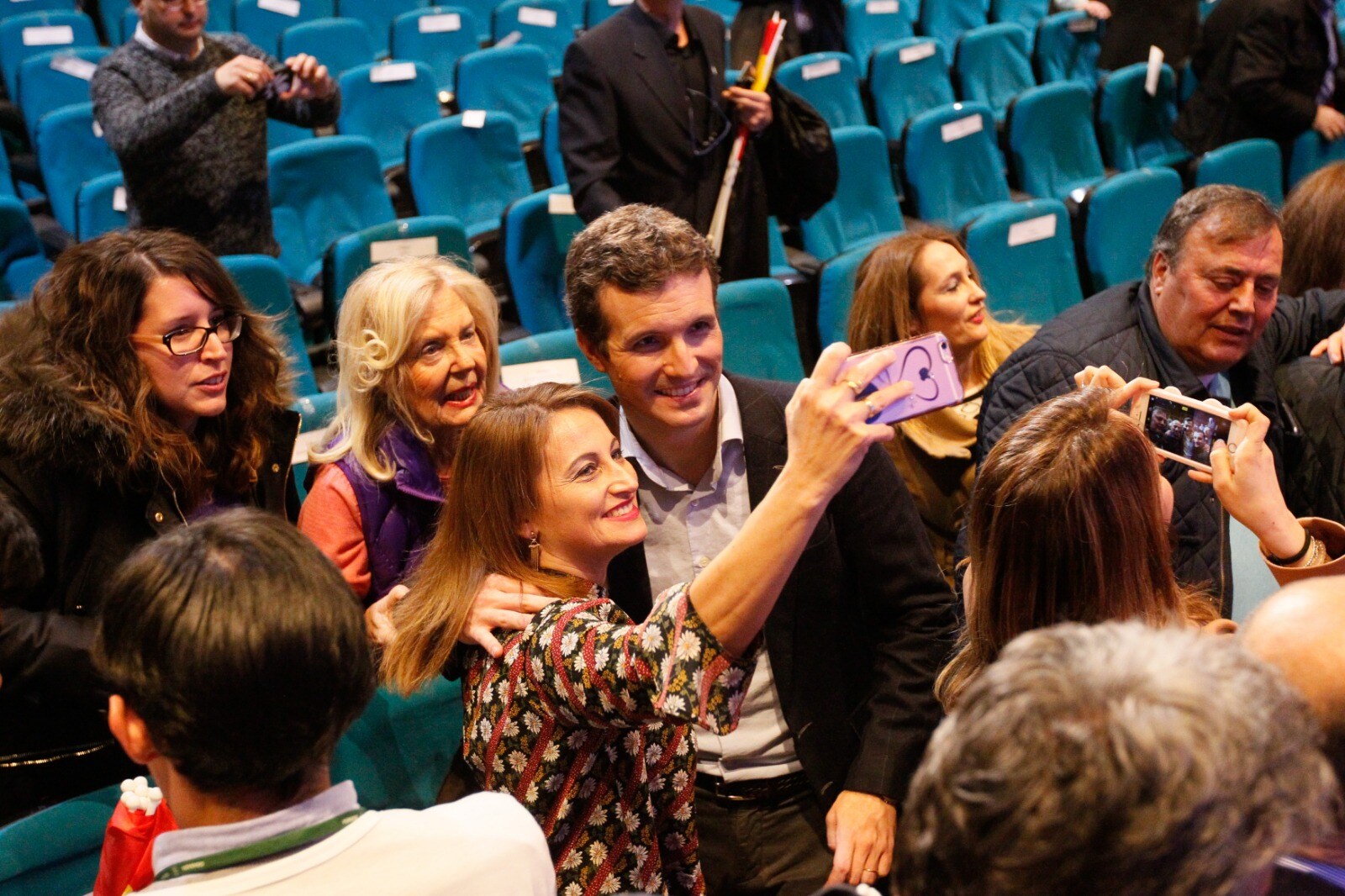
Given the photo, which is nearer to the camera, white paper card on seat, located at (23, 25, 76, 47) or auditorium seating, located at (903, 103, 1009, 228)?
auditorium seating, located at (903, 103, 1009, 228)

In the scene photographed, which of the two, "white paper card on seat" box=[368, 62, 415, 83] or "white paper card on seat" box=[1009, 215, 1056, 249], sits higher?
"white paper card on seat" box=[368, 62, 415, 83]

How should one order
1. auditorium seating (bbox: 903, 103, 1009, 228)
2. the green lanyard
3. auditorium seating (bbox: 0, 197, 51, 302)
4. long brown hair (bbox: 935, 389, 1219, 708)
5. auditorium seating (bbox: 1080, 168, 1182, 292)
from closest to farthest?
the green lanyard → long brown hair (bbox: 935, 389, 1219, 708) → auditorium seating (bbox: 0, 197, 51, 302) → auditorium seating (bbox: 1080, 168, 1182, 292) → auditorium seating (bbox: 903, 103, 1009, 228)

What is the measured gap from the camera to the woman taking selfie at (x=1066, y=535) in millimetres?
1500

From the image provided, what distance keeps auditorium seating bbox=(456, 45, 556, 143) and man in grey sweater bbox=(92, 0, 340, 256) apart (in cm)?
166

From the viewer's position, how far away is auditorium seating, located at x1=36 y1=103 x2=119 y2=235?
468cm

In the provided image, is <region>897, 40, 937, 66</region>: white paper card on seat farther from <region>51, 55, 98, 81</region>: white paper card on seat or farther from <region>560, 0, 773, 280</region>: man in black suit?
<region>51, 55, 98, 81</region>: white paper card on seat

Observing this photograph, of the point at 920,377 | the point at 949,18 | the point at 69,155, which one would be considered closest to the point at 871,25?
the point at 949,18

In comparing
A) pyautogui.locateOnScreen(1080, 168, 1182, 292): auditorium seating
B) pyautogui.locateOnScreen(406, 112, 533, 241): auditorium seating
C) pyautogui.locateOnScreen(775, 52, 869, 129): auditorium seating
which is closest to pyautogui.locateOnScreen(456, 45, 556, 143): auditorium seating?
pyautogui.locateOnScreen(406, 112, 533, 241): auditorium seating

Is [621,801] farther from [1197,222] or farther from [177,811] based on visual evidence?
[1197,222]

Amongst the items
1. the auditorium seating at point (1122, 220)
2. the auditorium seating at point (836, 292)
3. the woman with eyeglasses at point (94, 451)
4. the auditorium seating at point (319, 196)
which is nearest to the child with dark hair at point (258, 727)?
the woman with eyeglasses at point (94, 451)

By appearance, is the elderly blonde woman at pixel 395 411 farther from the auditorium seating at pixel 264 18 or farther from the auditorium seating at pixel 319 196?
the auditorium seating at pixel 264 18

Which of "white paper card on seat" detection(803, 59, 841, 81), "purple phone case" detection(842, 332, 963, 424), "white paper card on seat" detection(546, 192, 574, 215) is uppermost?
"purple phone case" detection(842, 332, 963, 424)

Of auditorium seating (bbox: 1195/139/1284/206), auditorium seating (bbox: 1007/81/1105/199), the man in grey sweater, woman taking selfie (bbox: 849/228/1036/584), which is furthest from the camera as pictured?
auditorium seating (bbox: 1007/81/1105/199)

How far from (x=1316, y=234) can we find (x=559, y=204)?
7.54 ft
